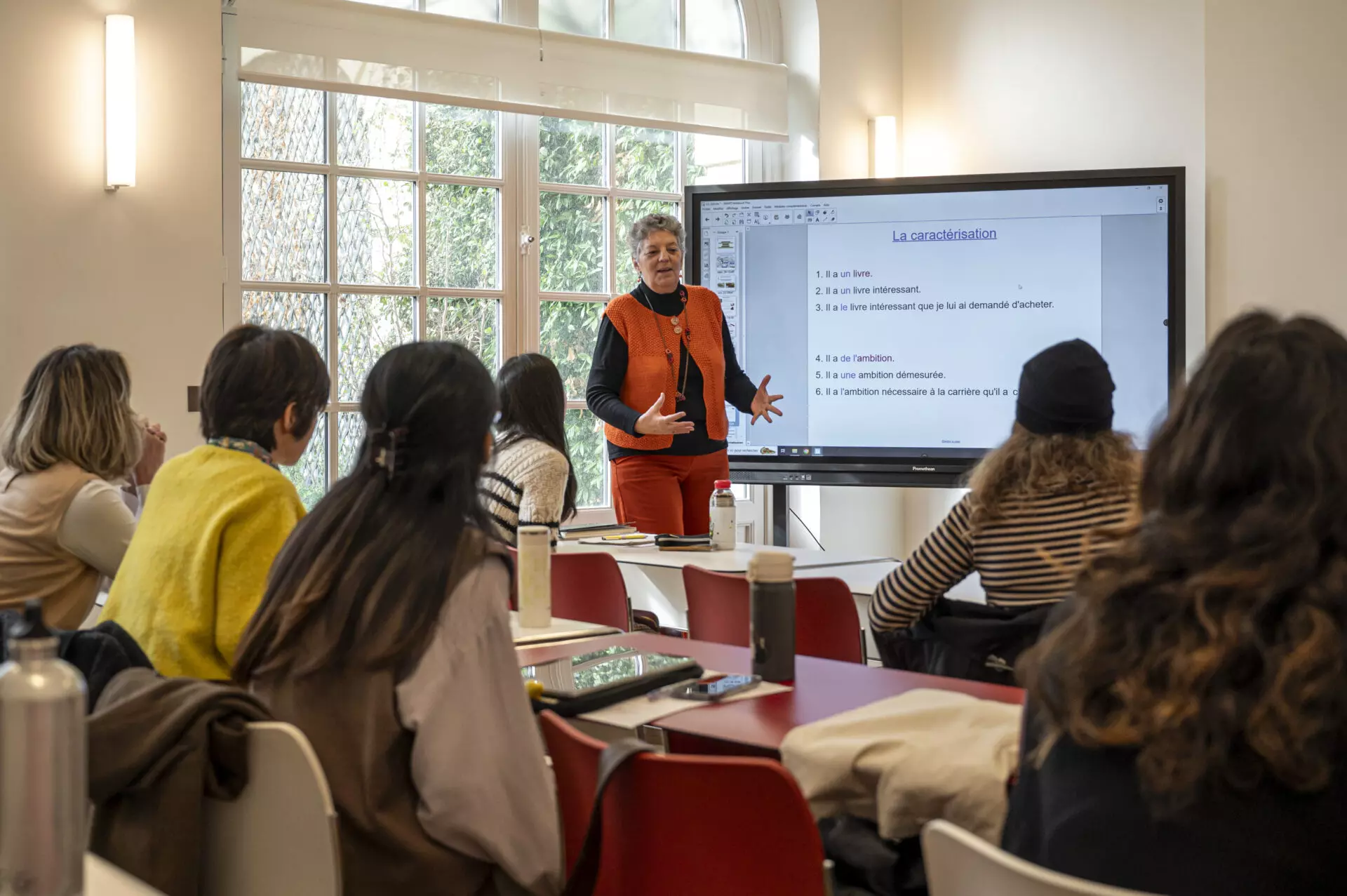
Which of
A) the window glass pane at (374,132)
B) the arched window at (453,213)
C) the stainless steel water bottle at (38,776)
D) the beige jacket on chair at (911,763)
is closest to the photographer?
the stainless steel water bottle at (38,776)

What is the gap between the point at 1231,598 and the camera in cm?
110

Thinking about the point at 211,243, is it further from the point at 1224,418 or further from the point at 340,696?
the point at 1224,418

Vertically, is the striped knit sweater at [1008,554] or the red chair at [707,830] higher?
the striped knit sweater at [1008,554]

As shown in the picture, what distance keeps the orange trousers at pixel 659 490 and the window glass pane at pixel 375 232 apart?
3.93 ft

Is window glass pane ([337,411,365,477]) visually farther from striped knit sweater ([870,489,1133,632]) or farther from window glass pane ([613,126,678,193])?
striped knit sweater ([870,489,1133,632])

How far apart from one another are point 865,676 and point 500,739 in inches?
28.9

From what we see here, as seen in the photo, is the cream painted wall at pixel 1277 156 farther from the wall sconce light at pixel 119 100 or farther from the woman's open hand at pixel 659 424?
the wall sconce light at pixel 119 100

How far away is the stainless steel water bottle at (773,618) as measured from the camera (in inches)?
82.2

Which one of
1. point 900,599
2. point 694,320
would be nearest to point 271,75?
point 694,320

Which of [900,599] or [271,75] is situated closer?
[900,599]

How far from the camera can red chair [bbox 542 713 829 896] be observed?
1.34 metres

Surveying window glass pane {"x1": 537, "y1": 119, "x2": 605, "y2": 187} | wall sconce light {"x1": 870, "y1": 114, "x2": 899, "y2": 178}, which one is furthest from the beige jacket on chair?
wall sconce light {"x1": 870, "y1": 114, "x2": 899, "y2": 178}

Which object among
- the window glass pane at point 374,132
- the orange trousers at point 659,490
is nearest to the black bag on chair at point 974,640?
the orange trousers at point 659,490

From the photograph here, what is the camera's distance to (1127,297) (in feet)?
16.7
